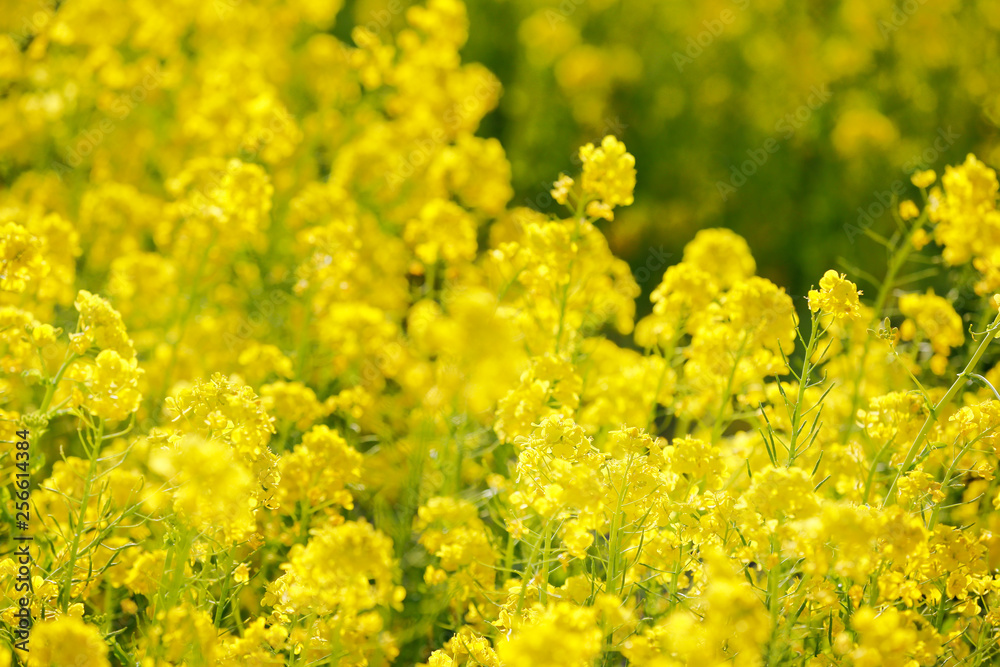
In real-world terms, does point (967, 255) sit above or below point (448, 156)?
above

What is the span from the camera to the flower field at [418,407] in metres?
1.78

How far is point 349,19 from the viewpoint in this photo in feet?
27.3

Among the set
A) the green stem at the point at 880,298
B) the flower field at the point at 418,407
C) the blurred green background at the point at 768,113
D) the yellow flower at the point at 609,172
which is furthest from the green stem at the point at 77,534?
the blurred green background at the point at 768,113

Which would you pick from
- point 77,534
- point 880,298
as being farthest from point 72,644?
point 880,298

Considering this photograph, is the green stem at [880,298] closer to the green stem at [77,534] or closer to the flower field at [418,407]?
the flower field at [418,407]

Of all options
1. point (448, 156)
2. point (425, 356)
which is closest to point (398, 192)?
point (448, 156)

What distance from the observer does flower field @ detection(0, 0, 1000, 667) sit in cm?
178

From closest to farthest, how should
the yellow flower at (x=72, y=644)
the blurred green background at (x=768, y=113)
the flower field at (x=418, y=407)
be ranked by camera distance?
the yellow flower at (x=72, y=644) → the flower field at (x=418, y=407) → the blurred green background at (x=768, y=113)

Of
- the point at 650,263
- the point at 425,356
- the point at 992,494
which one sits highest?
the point at 992,494

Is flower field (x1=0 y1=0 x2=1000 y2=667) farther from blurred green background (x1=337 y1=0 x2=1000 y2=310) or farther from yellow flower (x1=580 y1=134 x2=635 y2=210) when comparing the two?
blurred green background (x1=337 y1=0 x2=1000 y2=310)

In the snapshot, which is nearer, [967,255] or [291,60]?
[967,255]

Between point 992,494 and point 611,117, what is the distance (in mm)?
4880

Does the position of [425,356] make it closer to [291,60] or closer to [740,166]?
[291,60]

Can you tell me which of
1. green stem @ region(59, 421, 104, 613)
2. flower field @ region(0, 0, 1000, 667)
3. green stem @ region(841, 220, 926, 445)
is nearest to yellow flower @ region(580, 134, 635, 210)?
flower field @ region(0, 0, 1000, 667)
